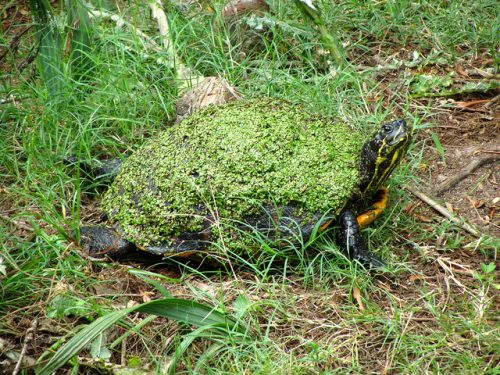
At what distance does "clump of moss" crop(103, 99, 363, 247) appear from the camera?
3.42 m

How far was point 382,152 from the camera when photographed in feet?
11.7

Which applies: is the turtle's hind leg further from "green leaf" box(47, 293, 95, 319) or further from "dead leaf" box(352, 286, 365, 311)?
"dead leaf" box(352, 286, 365, 311)

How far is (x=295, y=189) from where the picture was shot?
342 centimetres

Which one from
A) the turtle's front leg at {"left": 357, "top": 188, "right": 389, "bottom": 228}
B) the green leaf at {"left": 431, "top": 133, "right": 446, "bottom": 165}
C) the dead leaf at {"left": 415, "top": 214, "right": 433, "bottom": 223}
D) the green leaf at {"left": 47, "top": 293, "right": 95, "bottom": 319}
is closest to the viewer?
the green leaf at {"left": 47, "top": 293, "right": 95, "bottom": 319}

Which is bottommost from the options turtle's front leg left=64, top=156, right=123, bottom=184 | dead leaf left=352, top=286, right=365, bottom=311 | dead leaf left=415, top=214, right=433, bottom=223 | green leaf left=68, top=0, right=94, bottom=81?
A: dead leaf left=415, top=214, right=433, bottom=223

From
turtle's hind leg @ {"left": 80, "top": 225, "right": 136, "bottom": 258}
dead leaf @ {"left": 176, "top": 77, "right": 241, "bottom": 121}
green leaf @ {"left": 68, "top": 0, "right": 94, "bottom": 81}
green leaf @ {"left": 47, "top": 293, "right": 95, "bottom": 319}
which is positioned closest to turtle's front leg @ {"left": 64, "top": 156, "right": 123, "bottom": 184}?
turtle's hind leg @ {"left": 80, "top": 225, "right": 136, "bottom": 258}

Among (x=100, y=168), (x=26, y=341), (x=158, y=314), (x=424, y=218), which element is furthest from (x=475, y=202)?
(x=26, y=341)

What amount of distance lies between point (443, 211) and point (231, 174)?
57.1 inches

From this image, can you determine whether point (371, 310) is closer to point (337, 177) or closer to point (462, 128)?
point (337, 177)

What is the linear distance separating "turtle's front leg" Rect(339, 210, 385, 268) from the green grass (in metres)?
0.08

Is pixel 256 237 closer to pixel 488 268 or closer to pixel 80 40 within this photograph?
pixel 488 268

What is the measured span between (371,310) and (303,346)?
1.41 feet

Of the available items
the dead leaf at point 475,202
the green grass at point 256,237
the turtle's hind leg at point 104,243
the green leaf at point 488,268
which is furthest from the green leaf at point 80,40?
the green leaf at point 488,268

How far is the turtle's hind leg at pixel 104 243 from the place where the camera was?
348 cm
